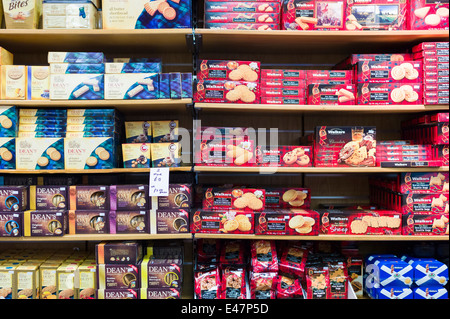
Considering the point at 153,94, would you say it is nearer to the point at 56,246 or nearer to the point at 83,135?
the point at 83,135

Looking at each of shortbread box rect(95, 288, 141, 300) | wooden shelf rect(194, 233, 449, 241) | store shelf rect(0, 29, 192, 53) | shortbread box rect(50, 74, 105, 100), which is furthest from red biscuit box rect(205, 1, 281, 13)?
shortbread box rect(95, 288, 141, 300)

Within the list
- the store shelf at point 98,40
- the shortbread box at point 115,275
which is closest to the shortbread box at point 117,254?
the shortbread box at point 115,275

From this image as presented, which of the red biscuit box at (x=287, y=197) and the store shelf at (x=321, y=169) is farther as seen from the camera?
the red biscuit box at (x=287, y=197)

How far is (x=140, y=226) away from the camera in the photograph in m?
2.34

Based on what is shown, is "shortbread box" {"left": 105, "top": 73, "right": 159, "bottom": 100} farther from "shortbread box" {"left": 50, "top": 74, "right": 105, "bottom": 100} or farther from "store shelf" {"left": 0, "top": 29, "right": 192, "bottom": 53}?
"store shelf" {"left": 0, "top": 29, "right": 192, "bottom": 53}

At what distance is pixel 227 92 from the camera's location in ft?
7.62

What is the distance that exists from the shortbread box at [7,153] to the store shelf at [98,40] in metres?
0.75

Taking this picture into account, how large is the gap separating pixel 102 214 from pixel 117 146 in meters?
0.50

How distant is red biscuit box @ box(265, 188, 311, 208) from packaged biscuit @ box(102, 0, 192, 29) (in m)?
1.43

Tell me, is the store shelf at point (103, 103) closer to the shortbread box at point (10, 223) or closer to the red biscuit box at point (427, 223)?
the shortbread box at point (10, 223)

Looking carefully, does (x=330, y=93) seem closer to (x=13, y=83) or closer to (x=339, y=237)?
(x=339, y=237)

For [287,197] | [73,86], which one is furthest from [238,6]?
[287,197]

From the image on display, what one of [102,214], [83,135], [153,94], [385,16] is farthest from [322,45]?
[102,214]

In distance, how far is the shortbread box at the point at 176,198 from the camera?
235 cm
